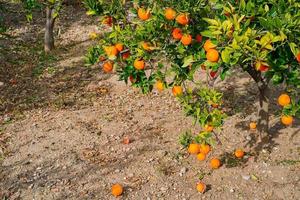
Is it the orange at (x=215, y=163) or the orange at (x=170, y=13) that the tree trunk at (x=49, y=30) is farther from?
the orange at (x=170, y=13)

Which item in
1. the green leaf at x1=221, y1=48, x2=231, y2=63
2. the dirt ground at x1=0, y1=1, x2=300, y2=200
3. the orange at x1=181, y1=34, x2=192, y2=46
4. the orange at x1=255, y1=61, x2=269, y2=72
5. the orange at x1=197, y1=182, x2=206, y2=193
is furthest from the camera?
the dirt ground at x1=0, y1=1, x2=300, y2=200

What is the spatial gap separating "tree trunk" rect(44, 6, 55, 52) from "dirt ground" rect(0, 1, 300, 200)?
1.13 m

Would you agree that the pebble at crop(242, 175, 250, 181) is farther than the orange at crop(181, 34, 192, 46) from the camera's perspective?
Yes

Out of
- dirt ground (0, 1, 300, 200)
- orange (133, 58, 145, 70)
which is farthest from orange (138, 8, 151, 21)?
dirt ground (0, 1, 300, 200)

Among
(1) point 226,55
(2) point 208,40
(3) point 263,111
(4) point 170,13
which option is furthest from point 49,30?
(1) point 226,55

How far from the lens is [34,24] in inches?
449

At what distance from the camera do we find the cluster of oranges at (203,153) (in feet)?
15.8

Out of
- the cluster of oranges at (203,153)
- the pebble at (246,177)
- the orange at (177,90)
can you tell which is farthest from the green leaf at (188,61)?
the pebble at (246,177)

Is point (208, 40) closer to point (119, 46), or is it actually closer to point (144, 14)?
point (144, 14)

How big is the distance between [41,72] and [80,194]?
412 cm

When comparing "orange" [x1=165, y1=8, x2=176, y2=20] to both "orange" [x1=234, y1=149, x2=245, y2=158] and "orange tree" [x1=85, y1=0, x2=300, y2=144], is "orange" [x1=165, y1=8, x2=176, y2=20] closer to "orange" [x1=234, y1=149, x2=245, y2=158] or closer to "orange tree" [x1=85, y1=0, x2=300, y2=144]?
"orange tree" [x1=85, y1=0, x2=300, y2=144]

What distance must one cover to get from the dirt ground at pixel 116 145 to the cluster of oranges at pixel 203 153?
0.10 metres

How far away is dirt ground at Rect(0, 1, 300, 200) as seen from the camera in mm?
5465

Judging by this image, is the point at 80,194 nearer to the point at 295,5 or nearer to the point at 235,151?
the point at 235,151
